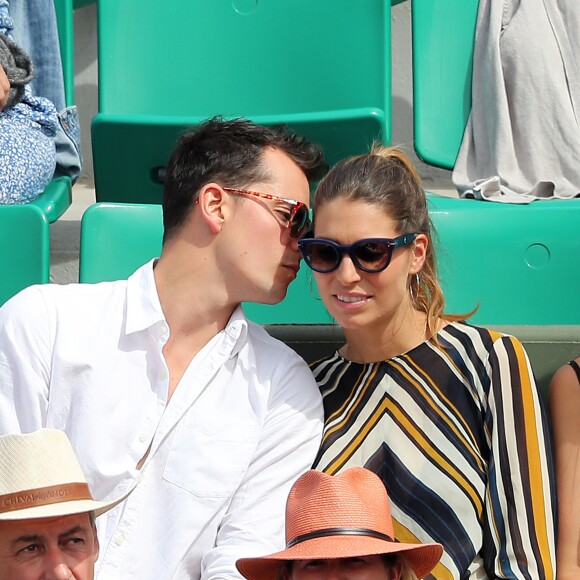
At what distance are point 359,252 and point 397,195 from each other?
0.15 metres

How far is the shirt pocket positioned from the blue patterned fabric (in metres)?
1.04

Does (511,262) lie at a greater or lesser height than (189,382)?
greater

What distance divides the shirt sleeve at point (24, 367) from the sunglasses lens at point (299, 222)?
496mm

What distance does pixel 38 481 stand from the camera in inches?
59.7

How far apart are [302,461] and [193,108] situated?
156 cm

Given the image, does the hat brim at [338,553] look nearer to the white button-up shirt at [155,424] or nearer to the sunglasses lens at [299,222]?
the white button-up shirt at [155,424]

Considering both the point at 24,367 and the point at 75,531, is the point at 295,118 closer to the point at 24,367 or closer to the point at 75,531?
the point at 24,367

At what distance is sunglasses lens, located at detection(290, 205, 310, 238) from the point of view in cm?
212

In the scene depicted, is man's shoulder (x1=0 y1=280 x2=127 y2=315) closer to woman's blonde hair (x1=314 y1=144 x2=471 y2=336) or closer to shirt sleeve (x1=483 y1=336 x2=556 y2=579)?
woman's blonde hair (x1=314 y1=144 x2=471 y2=336)

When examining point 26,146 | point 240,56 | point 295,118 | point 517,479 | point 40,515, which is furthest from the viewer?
point 240,56

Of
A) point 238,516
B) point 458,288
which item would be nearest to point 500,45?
point 458,288

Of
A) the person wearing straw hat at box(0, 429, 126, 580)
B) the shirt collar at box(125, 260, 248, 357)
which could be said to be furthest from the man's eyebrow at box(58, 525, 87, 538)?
the shirt collar at box(125, 260, 248, 357)

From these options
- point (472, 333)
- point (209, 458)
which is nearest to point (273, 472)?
point (209, 458)

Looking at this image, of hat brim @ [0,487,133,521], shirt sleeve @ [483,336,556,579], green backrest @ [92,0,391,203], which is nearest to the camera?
hat brim @ [0,487,133,521]
